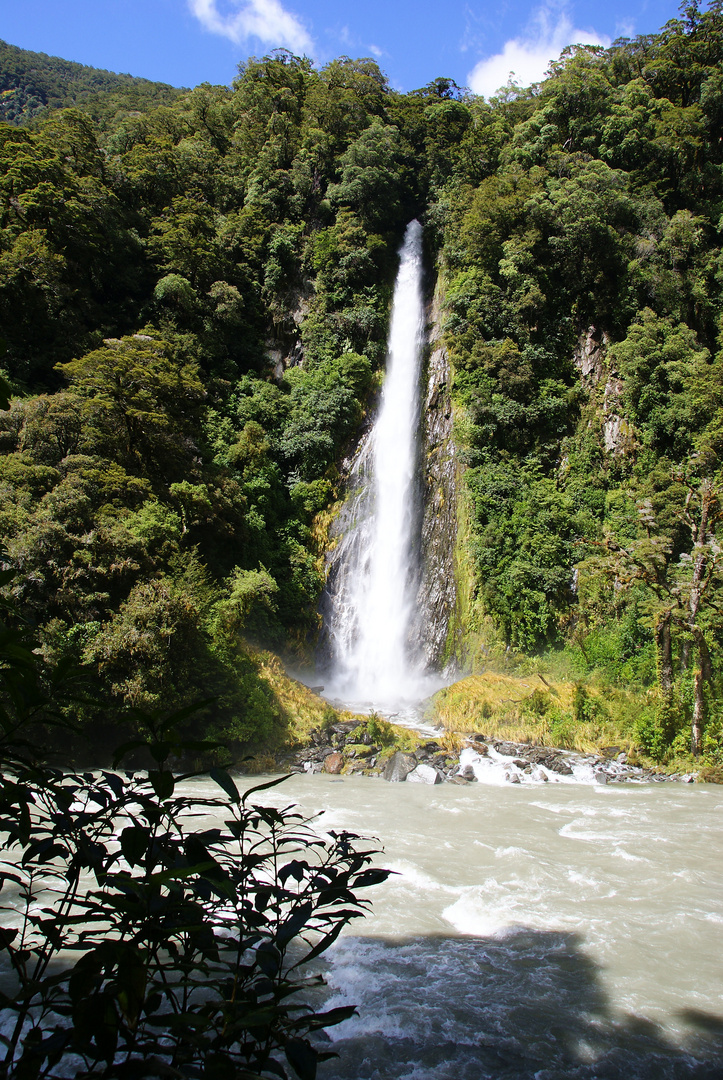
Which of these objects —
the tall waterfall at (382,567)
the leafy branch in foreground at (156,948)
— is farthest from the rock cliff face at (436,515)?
the leafy branch in foreground at (156,948)

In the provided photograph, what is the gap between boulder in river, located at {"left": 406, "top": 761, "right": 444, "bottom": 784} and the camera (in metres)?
10.7

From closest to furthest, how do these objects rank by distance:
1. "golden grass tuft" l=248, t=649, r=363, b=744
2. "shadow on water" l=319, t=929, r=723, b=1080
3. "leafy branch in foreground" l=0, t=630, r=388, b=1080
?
"leafy branch in foreground" l=0, t=630, r=388, b=1080
"shadow on water" l=319, t=929, r=723, b=1080
"golden grass tuft" l=248, t=649, r=363, b=744

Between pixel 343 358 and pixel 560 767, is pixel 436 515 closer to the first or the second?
pixel 343 358

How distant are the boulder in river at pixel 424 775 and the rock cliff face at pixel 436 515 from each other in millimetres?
6402

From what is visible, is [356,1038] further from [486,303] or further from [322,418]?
[486,303]

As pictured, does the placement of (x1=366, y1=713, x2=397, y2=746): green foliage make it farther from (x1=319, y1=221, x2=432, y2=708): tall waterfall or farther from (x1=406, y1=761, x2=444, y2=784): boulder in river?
(x1=319, y1=221, x2=432, y2=708): tall waterfall

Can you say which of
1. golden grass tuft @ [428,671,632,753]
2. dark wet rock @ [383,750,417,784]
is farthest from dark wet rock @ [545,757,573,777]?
dark wet rock @ [383,750,417,784]

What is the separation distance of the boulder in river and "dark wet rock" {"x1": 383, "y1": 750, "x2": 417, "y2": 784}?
0.31ft

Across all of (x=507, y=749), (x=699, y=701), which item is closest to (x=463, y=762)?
Answer: (x=507, y=749)

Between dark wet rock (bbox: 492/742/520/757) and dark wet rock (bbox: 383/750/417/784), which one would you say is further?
dark wet rock (bbox: 492/742/520/757)

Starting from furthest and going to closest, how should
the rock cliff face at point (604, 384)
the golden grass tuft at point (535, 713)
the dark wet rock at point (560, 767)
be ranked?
the rock cliff face at point (604, 384)
the golden grass tuft at point (535, 713)
the dark wet rock at point (560, 767)

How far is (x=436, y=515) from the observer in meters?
19.2

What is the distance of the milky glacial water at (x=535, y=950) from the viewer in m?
3.70

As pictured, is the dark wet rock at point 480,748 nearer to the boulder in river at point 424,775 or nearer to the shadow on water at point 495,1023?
the boulder in river at point 424,775
